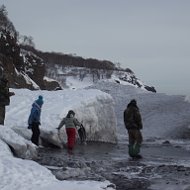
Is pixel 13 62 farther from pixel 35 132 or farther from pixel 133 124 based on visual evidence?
pixel 133 124

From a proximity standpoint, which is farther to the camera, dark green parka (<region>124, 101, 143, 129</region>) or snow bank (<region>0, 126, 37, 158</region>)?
dark green parka (<region>124, 101, 143, 129</region>)

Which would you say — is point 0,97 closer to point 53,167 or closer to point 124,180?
point 53,167

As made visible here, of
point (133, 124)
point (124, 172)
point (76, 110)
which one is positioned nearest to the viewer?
point (124, 172)

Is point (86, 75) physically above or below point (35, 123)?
above

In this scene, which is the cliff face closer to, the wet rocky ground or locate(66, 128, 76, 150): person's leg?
locate(66, 128, 76, 150): person's leg

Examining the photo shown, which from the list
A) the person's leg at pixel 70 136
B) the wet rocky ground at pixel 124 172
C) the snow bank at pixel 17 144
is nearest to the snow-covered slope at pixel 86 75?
the person's leg at pixel 70 136

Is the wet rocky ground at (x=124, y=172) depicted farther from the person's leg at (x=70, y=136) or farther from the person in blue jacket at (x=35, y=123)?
the person's leg at (x=70, y=136)

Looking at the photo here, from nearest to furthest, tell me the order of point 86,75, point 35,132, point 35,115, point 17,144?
point 17,144
point 35,132
point 35,115
point 86,75

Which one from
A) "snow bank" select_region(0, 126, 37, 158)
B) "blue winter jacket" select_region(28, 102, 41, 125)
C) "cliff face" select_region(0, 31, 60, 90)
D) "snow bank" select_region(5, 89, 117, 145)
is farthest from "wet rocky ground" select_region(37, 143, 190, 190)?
"cliff face" select_region(0, 31, 60, 90)

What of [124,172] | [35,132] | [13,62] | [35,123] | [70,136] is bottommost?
[124,172]

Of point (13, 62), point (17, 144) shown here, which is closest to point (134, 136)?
point (17, 144)

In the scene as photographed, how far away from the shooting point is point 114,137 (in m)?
26.2

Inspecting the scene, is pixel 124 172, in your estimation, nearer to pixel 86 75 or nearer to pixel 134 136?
pixel 134 136

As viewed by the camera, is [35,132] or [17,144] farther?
[35,132]
